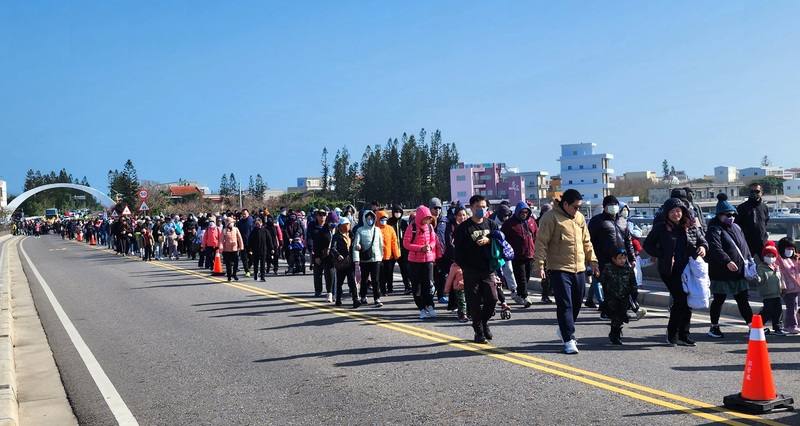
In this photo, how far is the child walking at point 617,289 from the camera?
9.30 meters

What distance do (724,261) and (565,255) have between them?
2.17m

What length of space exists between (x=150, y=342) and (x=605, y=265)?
6.47m

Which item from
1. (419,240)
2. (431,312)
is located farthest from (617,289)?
(419,240)

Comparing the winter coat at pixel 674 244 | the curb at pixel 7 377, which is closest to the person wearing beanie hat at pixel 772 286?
the winter coat at pixel 674 244

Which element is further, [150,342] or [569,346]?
[150,342]

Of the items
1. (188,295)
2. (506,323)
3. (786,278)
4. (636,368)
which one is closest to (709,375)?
(636,368)

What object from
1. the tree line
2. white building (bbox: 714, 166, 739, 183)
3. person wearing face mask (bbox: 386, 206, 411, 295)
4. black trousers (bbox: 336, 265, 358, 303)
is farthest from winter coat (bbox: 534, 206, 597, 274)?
white building (bbox: 714, 166, 739, 183)

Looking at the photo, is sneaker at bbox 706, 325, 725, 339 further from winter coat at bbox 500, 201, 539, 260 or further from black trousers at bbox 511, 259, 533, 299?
winter coat at bbox 500, 201, 539, 260

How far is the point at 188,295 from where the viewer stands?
17703 mm

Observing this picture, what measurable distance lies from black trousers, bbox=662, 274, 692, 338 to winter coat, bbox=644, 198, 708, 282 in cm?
9

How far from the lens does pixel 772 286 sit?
9.87 meters

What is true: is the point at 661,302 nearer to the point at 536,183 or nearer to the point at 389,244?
the point at 389,244

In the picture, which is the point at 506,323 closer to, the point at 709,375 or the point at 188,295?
the point at 709,375

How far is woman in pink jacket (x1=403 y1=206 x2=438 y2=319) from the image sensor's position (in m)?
12.4
